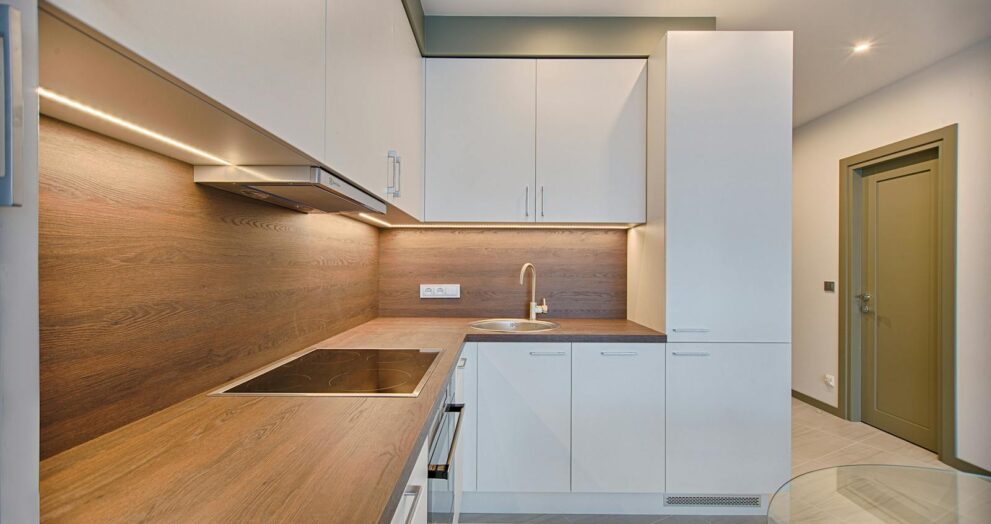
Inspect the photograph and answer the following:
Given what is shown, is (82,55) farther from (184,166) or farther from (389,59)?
(389,59)

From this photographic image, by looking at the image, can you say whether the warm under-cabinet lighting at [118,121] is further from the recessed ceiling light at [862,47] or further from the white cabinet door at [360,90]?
the recessed ceiling light at [862,47]

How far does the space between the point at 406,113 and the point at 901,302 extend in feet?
12.0

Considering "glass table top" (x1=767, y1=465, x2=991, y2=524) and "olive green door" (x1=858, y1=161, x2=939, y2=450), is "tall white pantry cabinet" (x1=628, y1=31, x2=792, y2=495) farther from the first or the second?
"olive green door" (x1=858, y1=161, x2=939, y2=450)

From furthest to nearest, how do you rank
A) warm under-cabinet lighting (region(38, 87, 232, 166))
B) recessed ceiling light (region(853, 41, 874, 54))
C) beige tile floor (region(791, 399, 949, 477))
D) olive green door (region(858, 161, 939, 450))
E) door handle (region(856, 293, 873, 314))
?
1. door handle (region(856, 293, 873, 314))
2. olive green door (region(858, 161, 939, 450))
3. beige tile floor (region(791, 399, 949, 477))
4. recessed ceiling light (region(853, 41, 874, 54))
5. warm under-cabinet lighting (region(38, 87, 232, 166))

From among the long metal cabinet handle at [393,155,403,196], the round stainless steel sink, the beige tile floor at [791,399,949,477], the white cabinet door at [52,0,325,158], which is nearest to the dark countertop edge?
the round stainless steel sink

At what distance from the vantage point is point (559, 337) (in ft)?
6.41

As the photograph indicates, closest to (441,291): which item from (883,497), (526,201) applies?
(526,201)

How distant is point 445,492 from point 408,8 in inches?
76.4

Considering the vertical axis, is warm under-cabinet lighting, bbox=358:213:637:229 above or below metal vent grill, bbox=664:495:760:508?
above

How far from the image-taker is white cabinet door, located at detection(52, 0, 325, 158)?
0.49 meters

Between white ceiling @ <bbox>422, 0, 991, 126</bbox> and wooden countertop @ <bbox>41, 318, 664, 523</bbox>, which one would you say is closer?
wooden countertop @ <bbox>41, 318, 664, 523</bbox>

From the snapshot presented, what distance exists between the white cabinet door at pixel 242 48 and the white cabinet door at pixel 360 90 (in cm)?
7

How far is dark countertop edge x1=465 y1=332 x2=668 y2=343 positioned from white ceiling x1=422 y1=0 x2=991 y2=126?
67.7 inches

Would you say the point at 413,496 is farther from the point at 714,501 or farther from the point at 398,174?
the point at 714,501
